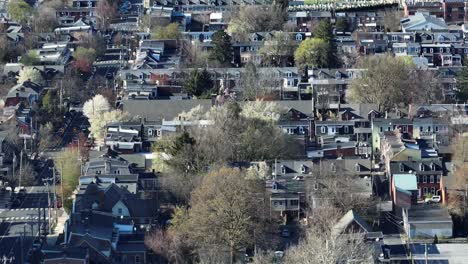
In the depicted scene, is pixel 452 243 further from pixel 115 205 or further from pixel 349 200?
pixel 115 205

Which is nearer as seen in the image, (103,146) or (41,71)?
(103,146)

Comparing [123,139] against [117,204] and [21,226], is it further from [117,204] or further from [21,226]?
[21,226]

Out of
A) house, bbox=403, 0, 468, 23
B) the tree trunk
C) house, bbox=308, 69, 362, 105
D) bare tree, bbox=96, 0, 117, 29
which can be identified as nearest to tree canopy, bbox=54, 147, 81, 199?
the tree trunk

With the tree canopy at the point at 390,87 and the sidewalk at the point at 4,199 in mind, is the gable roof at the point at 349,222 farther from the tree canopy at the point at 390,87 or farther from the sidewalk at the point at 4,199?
the tree canopy at the point at 390,87

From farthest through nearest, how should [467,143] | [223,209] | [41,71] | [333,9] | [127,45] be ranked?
[333,9]
[127,45]
[41,71]
[467,143]
[223,209]

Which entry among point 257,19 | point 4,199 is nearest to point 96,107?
point 4,199

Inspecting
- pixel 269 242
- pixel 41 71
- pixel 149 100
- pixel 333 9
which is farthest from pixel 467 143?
pixel 333 9
